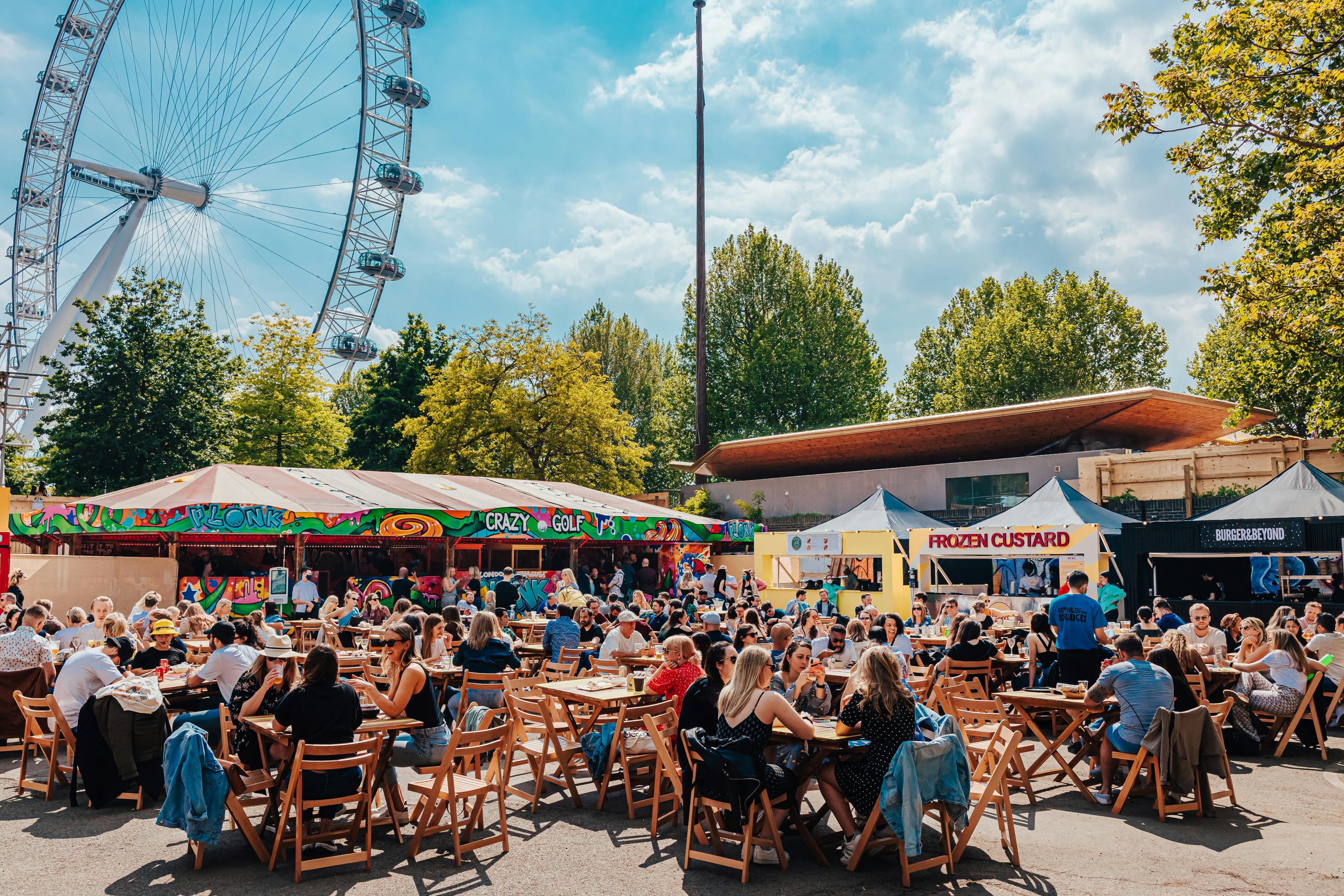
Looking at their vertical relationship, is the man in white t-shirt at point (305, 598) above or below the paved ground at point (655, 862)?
above

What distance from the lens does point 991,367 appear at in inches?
1742

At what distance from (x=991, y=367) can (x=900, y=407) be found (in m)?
7.77

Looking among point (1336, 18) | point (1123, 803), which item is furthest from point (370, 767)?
point (1336, 18)

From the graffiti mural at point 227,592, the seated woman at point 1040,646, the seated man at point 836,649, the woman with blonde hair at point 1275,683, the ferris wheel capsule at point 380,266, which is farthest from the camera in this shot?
the ferris wheel capsule at point 380,266

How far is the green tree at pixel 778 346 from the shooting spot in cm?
4416

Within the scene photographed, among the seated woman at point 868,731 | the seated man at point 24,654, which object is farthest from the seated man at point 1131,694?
the seated man at point 24,654

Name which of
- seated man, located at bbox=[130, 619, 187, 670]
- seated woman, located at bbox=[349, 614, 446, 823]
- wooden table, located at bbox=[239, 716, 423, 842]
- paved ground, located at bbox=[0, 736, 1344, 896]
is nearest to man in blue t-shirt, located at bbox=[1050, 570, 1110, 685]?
paved ground, located at bbox=[0, 736, 1344, 896]

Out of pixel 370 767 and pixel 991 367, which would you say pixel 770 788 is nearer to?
pixel 370 767

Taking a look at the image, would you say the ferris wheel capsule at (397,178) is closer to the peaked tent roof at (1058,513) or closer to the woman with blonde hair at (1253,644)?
the peaked tent roof at (1058,513)

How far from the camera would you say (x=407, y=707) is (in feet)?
20.3

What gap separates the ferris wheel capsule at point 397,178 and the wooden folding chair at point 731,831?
3553 cm

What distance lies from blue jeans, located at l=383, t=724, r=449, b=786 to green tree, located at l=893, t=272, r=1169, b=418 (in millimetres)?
39975

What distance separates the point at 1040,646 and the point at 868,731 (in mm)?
4882

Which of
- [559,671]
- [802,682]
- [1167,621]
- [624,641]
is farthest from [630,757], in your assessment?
[1167,621]
